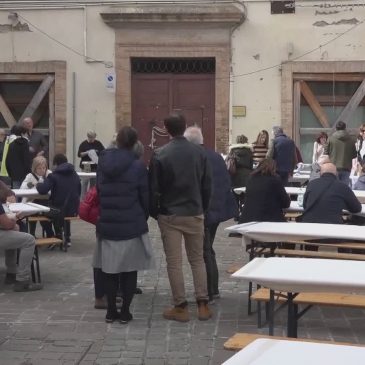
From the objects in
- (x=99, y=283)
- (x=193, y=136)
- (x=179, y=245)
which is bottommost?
(x=99, y=283)

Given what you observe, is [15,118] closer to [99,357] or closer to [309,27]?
[309,27]

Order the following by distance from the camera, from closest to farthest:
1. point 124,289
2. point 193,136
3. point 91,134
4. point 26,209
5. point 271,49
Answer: point 124,289
point 193,136
point 26,209
point 91,134
point 271,49

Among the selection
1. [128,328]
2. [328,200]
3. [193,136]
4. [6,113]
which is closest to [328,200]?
[328,200]

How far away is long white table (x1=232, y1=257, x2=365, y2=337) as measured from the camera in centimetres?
465

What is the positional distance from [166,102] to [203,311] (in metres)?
11.3

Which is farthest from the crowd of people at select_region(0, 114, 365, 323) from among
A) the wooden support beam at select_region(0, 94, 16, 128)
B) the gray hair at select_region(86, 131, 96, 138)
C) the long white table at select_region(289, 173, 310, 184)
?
the wooden support beam at select_region(0, 94, 16, 128)

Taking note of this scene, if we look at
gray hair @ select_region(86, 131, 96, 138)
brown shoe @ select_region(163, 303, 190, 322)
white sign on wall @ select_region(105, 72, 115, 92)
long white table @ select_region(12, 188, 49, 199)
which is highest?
white sign on wall @ select_region(105, 72, 115, 92)

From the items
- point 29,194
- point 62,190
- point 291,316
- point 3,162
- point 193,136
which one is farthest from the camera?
point 3,162

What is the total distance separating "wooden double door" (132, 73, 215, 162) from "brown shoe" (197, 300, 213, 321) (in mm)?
10924

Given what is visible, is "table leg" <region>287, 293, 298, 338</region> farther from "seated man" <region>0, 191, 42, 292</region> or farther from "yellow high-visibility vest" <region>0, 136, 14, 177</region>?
"yellow high-visibility vest" <region>0, 136, 14, 177</region>

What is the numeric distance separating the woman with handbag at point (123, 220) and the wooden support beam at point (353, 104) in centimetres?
1137

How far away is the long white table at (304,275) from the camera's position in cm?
465

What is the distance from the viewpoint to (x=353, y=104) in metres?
17.5

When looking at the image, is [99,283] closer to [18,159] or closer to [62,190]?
[62,190]
